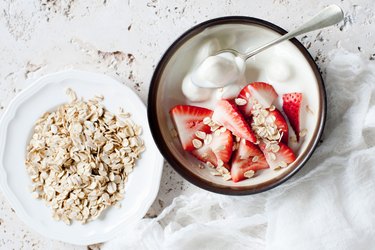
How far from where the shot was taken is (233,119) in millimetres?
969

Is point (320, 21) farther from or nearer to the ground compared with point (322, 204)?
farther from the ground

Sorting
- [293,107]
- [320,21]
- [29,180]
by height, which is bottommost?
[29,180]

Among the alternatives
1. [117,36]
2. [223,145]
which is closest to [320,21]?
[223,145]

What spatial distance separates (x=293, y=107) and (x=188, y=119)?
0.18m

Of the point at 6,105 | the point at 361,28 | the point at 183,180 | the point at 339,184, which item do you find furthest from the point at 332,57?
the point at 6,105

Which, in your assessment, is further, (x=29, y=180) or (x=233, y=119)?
(x=29, y=180)

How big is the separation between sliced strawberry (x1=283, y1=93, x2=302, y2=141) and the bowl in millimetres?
17

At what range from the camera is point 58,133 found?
104 cm

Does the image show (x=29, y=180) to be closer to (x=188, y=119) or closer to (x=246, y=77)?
(x=188, y=119)

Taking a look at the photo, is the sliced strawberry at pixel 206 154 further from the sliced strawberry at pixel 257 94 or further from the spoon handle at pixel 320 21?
the spoon handle at pixel 320 21

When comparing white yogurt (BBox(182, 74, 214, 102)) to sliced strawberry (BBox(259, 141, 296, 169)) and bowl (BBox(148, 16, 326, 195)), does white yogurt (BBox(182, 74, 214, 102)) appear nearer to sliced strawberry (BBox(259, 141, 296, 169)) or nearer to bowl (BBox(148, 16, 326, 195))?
bowl (BBox(148, 16, 326, 195))

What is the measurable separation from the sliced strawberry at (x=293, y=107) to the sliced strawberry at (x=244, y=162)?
0.25 ft

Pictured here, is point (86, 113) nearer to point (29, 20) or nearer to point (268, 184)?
point (29, 20)

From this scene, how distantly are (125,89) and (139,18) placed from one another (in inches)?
5.4
